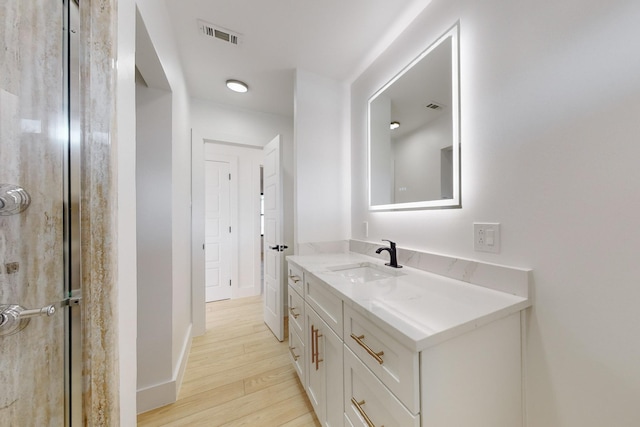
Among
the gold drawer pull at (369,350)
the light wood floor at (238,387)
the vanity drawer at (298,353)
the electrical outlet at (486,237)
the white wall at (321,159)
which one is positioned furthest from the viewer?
the white wall at (321,159)

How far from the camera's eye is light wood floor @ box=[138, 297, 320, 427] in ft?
4.20

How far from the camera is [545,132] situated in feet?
2.67

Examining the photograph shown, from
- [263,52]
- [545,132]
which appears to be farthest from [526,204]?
[263,52]

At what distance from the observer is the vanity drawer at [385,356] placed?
0.59 meters

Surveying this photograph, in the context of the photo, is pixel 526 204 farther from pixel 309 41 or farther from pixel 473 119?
pixel 309 41

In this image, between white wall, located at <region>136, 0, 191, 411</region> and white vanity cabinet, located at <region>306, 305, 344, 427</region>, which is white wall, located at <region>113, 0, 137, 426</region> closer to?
white wall, located at <region>136, 0, 191, 411</region>

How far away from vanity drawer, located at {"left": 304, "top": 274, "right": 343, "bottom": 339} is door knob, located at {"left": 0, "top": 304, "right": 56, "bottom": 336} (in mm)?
901

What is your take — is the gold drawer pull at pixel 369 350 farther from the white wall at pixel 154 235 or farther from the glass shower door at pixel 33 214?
the white wall at pixel 154 235

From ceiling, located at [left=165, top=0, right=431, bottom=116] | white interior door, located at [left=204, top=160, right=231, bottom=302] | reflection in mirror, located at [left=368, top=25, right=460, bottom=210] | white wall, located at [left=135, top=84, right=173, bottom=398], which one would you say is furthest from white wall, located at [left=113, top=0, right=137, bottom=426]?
white interior door, located at [left=204, top=160, right=231, bottom=302]

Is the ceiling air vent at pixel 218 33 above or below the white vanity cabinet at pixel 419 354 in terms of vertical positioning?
above

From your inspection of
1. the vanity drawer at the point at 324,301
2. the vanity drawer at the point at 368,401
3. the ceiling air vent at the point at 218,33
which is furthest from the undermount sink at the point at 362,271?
the ceiling air vent at the point at 218,33

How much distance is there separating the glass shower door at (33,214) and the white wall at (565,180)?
1.54 metres

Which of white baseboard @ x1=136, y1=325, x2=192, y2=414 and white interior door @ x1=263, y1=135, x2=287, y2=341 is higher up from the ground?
white interior door @ x1=263, y1=135, x2=287, y2=341

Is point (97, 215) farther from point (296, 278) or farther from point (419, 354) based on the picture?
point (296, 278)
